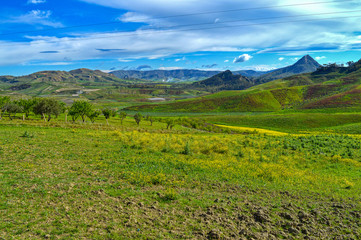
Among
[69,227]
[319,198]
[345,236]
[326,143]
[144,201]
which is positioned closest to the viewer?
[69,227]

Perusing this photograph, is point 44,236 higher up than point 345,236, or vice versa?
point 44,236

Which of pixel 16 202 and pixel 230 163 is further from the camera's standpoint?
pixel 230 163

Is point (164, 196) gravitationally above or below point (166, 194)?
below

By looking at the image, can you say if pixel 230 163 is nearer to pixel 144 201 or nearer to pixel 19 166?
pixel 144 201

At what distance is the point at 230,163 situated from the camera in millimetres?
22688

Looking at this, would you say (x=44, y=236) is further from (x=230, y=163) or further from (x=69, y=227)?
(x=230, y=163)

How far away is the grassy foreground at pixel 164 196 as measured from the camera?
372 inches

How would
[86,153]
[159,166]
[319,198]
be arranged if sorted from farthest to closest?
[86,153] < [159,166] < [319,198]

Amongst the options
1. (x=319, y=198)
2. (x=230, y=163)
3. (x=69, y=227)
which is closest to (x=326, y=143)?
(x=230, y=163)

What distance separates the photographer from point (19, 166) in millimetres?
16719

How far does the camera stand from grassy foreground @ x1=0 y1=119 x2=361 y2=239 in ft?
31.0

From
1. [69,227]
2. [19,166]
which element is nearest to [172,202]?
[69,227]

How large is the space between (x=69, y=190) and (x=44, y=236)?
4.71 metres

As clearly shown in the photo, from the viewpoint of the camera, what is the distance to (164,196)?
1290 centimetres
